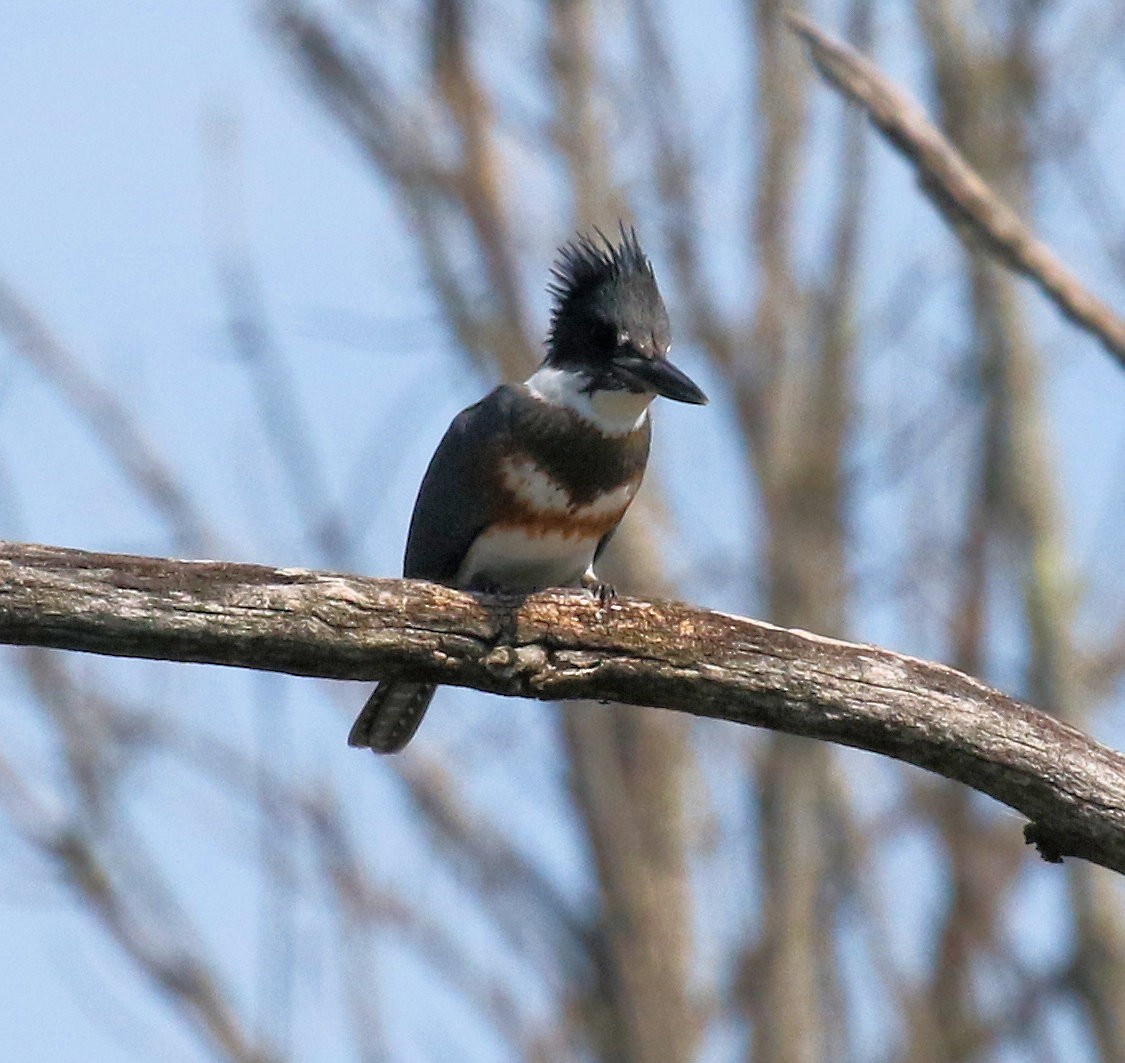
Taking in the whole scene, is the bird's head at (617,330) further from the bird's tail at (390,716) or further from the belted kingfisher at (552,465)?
the bird's tail at (390,716)

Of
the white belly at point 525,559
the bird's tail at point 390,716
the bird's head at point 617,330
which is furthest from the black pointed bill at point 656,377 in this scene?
the bird's tail at point 390,716

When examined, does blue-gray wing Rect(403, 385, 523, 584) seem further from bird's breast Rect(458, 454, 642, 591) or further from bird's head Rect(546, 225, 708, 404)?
bird's head Rect(546, 225, 708, 404)

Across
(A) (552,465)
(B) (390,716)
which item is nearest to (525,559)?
(A) (552,465)

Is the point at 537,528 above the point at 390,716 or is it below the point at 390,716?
above

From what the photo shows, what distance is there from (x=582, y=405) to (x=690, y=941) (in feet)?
15.5

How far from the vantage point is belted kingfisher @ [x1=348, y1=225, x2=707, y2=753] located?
5.16 metres

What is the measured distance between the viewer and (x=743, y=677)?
12.5 ft

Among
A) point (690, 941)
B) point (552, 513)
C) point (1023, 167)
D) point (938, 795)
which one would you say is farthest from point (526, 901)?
point (552, 513)

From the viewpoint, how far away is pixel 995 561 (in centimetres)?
1038

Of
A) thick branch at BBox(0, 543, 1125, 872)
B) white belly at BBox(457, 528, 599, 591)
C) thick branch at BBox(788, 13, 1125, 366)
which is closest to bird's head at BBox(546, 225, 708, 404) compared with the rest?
white belly at BBox(457, 528, 599, 591)

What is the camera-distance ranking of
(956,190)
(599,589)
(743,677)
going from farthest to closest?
(956,190) < (599,589) < (743,677)

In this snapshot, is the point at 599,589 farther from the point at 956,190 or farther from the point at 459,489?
the point at 956,190

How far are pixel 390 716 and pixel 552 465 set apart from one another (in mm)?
788

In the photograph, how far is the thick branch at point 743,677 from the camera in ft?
12.3
